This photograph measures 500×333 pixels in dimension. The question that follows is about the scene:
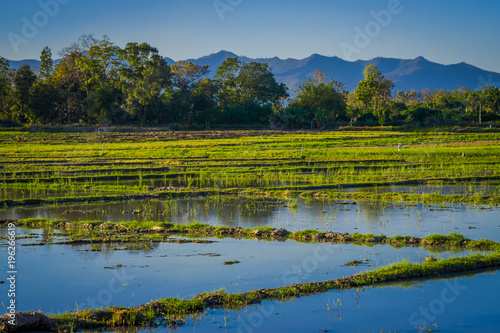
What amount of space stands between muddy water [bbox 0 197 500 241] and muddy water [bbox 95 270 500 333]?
12.4ft

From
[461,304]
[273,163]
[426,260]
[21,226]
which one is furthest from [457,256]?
[273,163]

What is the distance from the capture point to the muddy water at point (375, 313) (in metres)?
6.12

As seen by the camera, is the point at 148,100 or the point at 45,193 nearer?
the point at 45,193

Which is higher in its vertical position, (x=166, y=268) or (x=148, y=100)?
(x=148, y=100)

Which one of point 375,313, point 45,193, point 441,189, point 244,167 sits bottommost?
point 375,313

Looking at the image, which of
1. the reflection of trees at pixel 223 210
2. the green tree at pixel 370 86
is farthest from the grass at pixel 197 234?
the green tree at pixel 370 86

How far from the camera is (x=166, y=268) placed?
8.62 m

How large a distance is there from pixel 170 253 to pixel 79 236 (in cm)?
243

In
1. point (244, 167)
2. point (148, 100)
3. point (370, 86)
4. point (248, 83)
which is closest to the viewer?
point (244, 167)

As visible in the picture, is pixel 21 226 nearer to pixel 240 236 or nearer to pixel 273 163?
pixel 240 236

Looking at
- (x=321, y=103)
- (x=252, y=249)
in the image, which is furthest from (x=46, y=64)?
(x=252, y=249)

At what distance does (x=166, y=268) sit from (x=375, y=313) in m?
3.56

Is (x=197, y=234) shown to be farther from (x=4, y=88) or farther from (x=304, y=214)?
Answer: (x=4, y=88)

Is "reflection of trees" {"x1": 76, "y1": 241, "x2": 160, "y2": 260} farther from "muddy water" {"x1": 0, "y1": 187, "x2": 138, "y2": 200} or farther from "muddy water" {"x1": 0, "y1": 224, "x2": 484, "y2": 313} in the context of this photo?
"muddy water" {"x1": 0, "y1": 187, "x2": 138, "y2": 200}
